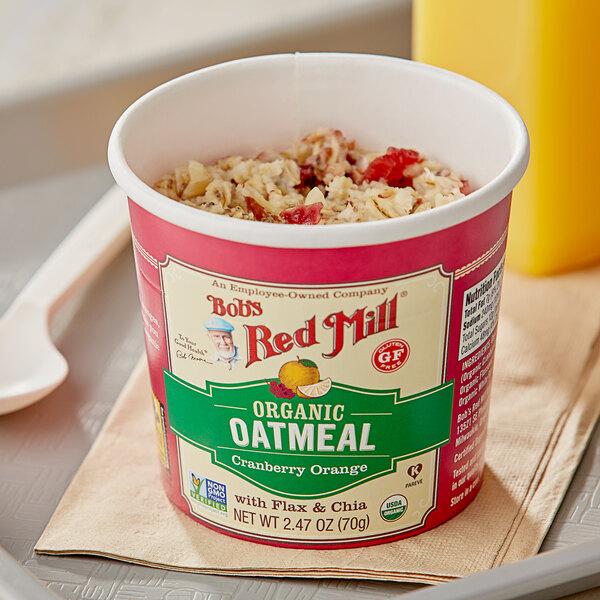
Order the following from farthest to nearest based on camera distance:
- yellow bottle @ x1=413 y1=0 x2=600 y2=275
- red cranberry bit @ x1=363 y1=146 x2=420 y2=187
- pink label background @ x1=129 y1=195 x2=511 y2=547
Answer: yellow bottle @ x1=413 y1=0 x2=600 y2=275, red cranberry bit @ x1=363 y1=146 x2=420 y2=187, pink label background @ x1=129 y1=195 x2=511 y2=547

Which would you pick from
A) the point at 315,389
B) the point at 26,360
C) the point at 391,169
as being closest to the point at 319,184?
the point at 391,169

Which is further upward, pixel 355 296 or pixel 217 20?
pixel 355 296

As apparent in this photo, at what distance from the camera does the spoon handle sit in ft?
2.42

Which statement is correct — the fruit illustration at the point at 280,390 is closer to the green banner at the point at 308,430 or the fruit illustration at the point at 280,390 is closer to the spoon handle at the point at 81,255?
the green banner at the point at 308,430

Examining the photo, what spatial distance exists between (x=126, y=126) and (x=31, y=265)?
0.30 meters

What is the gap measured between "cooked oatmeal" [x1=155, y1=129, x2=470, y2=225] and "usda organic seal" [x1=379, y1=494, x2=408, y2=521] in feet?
0.50

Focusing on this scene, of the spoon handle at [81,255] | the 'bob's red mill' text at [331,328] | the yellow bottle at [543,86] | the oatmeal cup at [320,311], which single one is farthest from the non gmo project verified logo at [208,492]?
the yellow bottle at [543,86]

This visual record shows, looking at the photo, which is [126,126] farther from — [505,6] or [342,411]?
[505,6]

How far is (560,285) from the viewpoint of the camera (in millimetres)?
774

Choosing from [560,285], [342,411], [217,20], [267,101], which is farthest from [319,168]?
[217,20]

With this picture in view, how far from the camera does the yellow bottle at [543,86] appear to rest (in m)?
0.69

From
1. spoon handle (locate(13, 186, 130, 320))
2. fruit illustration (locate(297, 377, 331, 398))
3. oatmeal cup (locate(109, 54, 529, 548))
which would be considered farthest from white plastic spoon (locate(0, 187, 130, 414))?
fruit illustration (locate(297, 377, 331, 398))

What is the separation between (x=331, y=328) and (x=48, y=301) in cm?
32

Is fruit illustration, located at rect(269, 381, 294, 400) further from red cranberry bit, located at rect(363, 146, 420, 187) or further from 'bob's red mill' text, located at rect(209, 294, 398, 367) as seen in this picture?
red cranberry bit, located at rect(363, 146, 420, 187)
